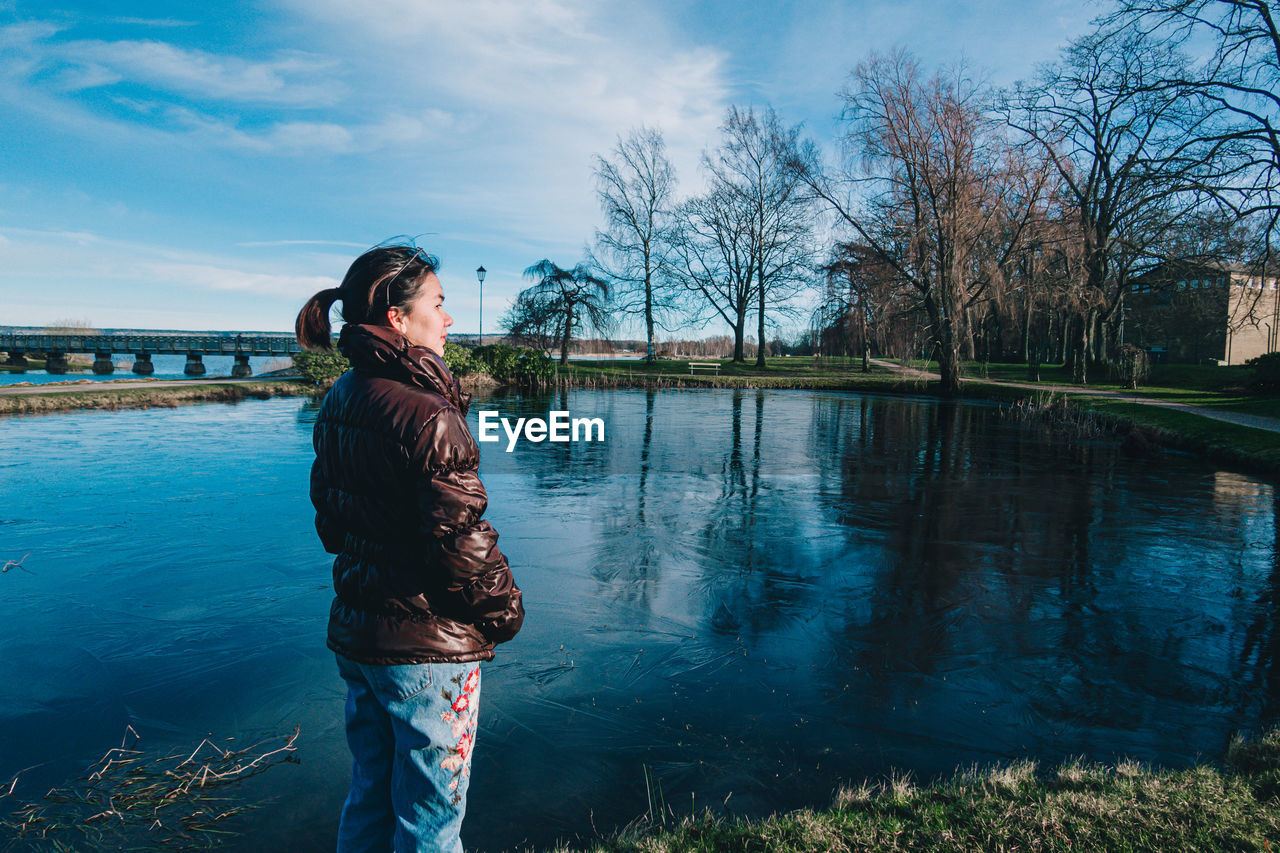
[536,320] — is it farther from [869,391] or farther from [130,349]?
[130,349]

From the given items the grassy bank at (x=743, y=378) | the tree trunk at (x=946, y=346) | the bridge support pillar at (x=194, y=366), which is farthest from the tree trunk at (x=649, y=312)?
the bridge support pillar at (x=194, y=366)

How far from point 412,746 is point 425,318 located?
1.24m

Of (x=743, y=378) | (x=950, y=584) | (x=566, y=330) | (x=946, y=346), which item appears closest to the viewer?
(x=950, y=584)

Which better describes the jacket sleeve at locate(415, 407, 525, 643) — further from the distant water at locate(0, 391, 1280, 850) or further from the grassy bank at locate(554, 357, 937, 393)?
the grassy bank at locate(554, 357, 937, 393)

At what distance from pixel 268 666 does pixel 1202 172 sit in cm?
1750

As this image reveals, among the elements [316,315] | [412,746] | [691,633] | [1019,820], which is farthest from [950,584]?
[316,315]

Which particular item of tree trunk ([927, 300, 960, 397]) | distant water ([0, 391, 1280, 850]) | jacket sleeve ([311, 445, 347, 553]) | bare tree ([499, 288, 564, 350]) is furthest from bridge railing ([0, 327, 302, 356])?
jacket sleeve ([311, 445, 347, 553])

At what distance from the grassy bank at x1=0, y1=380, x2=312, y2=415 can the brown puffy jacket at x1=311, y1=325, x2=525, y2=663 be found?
20352 millimetres

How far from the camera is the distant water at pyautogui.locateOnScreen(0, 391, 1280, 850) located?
348cm

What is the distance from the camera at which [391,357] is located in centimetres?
200

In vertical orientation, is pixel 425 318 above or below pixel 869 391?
above

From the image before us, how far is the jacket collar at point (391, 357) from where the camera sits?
6.57ft

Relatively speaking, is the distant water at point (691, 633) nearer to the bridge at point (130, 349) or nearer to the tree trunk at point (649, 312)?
the tree trunk at point (649, 312)

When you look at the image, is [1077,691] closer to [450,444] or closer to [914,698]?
[914,698]
